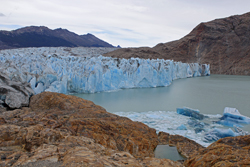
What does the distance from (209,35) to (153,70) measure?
28179 mm

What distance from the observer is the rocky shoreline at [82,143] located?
1.45m

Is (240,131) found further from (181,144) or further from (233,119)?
(181,144)

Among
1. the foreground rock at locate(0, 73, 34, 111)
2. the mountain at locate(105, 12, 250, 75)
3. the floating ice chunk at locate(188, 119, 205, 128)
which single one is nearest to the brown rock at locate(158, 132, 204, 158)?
the floating ice chunk at locate(188, 119, 205, 128)

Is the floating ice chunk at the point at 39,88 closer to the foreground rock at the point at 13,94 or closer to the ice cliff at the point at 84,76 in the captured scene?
the ice cliff at the point at 84,76

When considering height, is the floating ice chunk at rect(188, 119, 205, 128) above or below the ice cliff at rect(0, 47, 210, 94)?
below

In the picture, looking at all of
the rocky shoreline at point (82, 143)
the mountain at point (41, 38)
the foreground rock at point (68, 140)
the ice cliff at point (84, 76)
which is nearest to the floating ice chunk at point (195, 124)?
the rocky shoreline at point (82, 143)

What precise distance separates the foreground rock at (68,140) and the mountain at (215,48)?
88.5 ft

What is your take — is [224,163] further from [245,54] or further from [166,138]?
[245,54]

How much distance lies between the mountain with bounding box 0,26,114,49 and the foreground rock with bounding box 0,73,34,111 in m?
50.3

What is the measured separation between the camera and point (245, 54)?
29.2 metres

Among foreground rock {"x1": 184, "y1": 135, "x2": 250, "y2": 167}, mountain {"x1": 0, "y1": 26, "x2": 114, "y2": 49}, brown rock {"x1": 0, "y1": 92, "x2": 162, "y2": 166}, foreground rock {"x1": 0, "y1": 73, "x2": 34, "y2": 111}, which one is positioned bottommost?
foreground rock {"x1": 184, "y1": 135, "x2": 250, "y2": 167}

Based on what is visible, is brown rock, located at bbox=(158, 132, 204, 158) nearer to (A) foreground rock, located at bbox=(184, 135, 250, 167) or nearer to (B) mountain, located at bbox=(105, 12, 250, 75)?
(A) foreground rock, located at bbox=(184, 135, 250, 167)

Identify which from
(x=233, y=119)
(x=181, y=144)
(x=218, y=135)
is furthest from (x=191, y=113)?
(x=181, y=144)

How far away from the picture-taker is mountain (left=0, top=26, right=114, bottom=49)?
163 feet
